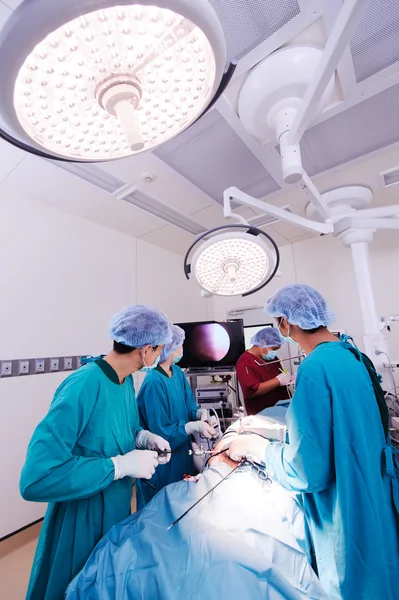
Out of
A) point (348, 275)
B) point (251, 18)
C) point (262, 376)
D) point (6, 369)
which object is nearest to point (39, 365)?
point (6, 369)

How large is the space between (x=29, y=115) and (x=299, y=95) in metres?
1.05

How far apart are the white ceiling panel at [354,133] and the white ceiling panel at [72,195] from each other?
1475 mm

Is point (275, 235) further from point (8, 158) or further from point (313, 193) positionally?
point (8, 158)

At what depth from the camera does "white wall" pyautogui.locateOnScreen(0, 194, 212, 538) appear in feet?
6.82

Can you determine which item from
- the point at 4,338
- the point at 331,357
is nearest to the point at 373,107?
the point at 331,357

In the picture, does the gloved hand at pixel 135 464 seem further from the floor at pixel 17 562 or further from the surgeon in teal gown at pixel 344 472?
the floor at pixel 17 562

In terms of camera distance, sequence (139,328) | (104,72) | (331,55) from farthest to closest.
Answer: (139,328), (331,55), (104,72)

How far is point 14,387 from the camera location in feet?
7.00

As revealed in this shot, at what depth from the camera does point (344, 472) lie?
82 centimetres

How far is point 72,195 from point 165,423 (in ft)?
6.08

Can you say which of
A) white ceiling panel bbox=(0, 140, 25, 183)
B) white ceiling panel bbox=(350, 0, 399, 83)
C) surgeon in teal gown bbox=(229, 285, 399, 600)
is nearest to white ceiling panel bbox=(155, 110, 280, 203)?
white ceiling panel bbox=(350, 0, 399, 83)

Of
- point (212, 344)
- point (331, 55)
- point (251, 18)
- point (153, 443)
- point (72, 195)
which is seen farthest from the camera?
point (212, 344)

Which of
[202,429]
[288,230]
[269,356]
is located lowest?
[202,429]

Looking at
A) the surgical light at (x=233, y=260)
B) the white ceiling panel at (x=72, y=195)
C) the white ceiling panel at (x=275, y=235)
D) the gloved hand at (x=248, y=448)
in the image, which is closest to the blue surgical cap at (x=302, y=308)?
the surgical light at (x=233, y=260)
